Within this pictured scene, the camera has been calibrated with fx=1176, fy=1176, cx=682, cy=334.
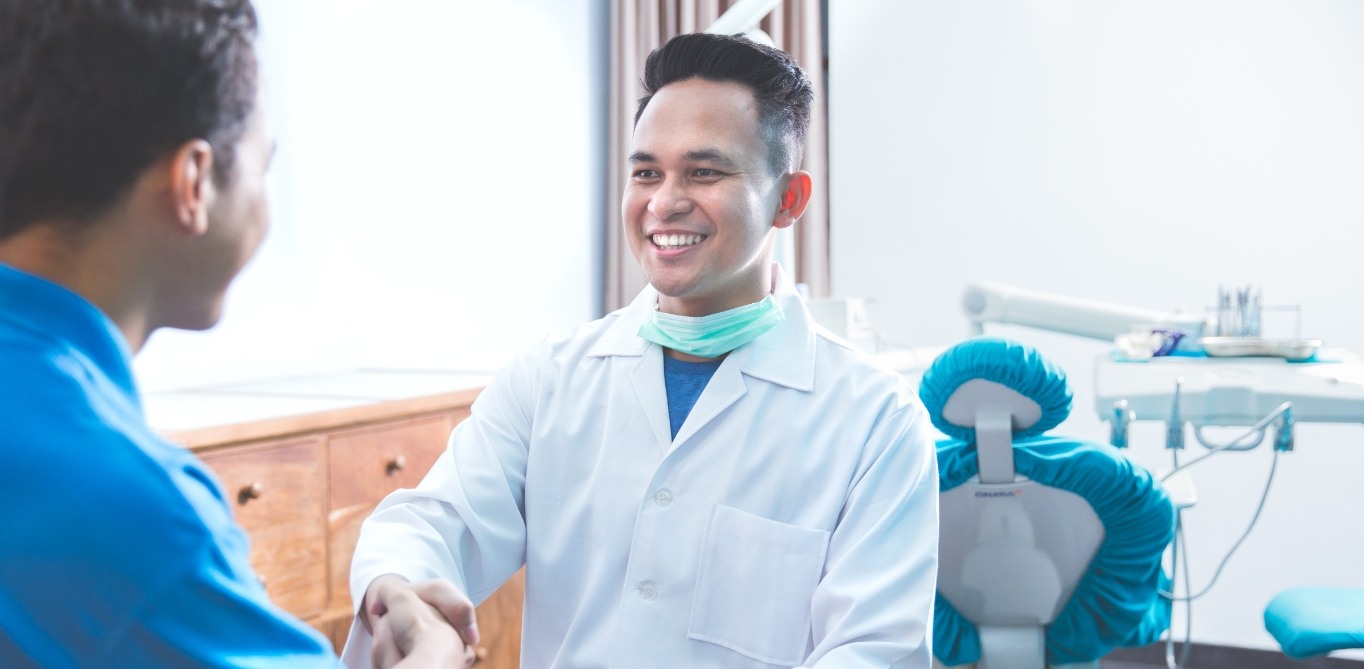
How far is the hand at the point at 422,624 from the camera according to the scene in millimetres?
896

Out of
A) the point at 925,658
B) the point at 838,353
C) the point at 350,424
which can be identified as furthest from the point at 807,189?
the point at 350,424

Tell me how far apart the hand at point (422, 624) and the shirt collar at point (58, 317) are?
37 cm

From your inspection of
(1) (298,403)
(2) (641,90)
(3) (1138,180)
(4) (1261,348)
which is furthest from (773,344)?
(2) (641,90)

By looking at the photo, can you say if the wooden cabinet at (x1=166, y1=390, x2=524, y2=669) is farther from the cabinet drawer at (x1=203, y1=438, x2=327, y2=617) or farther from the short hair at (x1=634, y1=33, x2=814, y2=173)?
the short hair at (x1=634, y1=33, x2=814, y2=173)

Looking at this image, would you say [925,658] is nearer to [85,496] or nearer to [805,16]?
[85,496]

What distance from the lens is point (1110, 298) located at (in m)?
3.22

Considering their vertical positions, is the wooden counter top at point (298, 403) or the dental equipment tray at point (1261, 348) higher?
the dental equipment tray at point (1261, 348)

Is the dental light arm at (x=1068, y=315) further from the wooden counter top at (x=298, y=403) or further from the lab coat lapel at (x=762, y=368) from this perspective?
the lab coat lapel at (x=762, y=368)

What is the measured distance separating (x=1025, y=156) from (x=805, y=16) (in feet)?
2.58

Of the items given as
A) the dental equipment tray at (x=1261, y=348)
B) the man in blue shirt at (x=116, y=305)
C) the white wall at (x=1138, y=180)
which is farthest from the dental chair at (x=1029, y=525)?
the white wall at (x=1138, y=180)

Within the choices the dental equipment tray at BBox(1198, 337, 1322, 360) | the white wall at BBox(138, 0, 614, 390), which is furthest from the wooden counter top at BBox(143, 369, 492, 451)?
the dental equipment tray at BBox(1198, 337, 1322, 360)

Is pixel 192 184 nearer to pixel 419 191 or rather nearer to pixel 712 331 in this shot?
pixel 712 331

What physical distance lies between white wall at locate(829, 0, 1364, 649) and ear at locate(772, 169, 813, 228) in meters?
2.00

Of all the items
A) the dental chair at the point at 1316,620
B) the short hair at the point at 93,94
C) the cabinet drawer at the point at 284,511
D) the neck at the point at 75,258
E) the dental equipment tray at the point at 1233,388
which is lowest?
the dental chair at the point at 1316,620
